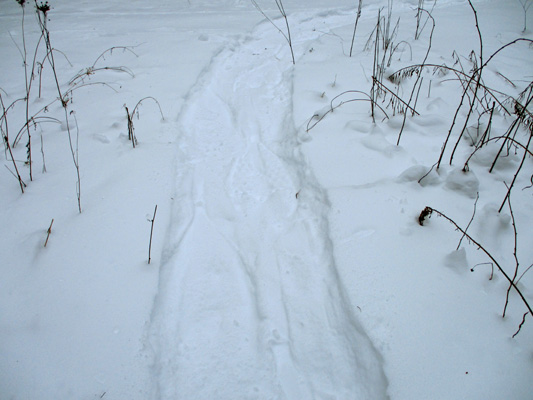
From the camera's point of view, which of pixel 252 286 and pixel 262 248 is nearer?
pixel 252 286

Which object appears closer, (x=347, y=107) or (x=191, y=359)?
(x=191, y=359)

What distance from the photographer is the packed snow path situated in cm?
116

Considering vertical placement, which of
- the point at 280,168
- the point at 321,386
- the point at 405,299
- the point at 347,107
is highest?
the point at 347,107

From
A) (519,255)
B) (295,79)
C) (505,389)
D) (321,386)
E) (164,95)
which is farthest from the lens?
(295,79)

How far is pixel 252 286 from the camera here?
1455mm

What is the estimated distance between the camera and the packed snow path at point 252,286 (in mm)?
1155

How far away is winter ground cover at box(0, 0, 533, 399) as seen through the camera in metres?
1.13

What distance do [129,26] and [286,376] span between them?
16.2 feet

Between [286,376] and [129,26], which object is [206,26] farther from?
[286,376]

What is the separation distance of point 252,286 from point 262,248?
23 centimetres

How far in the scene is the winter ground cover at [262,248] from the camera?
1131 millimetres

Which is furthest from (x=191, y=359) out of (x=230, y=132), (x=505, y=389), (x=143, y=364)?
(x=230, y=132)

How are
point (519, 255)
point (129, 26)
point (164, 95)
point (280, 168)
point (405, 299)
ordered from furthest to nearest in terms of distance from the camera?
1. point (129, 26)
2. point (164, 95)
3. point (280, 168)
4. point (519, 255)
5. point (405, 299)

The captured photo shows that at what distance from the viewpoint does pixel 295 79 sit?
302 cm
